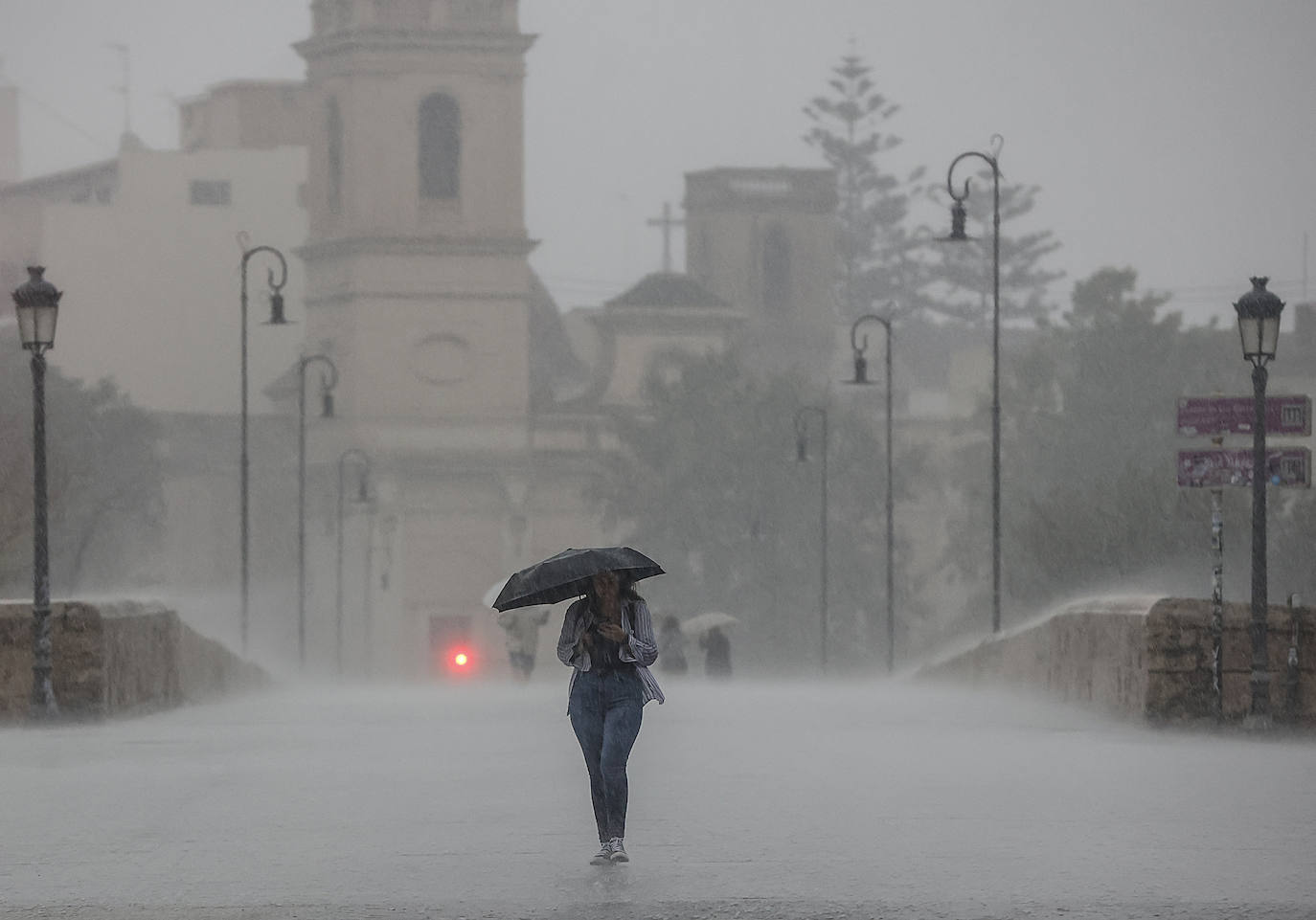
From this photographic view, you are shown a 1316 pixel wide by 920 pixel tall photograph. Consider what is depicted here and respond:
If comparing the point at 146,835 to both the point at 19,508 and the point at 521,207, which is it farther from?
the point at 521,207

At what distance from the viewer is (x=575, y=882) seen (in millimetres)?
13492

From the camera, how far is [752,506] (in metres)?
87.2

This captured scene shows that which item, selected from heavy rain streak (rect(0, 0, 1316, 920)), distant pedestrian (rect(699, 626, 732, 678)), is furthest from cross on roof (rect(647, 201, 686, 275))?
distant pedestrian (rect(699, 626, 732, 678))

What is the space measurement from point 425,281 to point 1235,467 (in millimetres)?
71159

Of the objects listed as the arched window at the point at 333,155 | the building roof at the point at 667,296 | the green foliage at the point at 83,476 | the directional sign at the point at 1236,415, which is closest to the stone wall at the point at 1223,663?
the directional sign at the point at 1236,415

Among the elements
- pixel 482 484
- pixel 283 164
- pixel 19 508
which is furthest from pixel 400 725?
pixel 283 164

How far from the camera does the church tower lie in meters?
93.9

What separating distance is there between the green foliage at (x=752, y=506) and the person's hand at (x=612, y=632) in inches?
2633

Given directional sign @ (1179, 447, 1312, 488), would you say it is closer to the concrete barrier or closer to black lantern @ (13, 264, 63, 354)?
the concrete barrier

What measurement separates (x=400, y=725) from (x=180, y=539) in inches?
2785

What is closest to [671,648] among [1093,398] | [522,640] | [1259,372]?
[522,640]

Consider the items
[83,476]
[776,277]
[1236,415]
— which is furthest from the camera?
[776,277]

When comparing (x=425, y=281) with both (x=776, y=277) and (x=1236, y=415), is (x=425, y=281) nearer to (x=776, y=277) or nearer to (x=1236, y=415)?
(x=776, y=277)

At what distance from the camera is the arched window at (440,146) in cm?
9488
